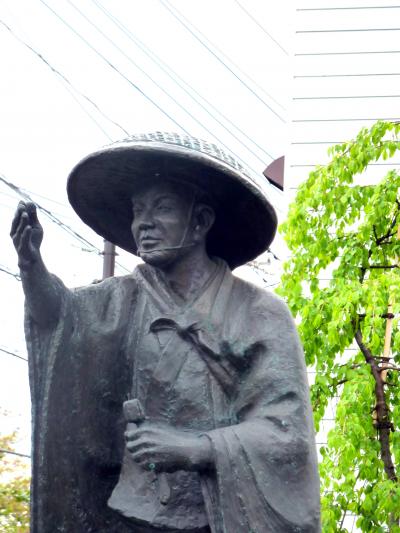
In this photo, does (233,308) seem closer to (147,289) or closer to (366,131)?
(147,289)

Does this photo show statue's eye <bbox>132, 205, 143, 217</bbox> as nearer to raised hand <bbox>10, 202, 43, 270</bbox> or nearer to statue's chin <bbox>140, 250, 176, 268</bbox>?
statue's chin <bbox>140, 250, 176, 268</bbox>

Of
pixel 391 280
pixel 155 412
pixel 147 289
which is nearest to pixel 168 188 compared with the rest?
pixel 147 289

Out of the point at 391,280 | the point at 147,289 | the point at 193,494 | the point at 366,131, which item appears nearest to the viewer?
the point at 193,494

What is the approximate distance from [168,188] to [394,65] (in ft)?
36.2

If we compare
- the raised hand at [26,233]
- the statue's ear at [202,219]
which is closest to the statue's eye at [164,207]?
the statue's ear at [202,219]

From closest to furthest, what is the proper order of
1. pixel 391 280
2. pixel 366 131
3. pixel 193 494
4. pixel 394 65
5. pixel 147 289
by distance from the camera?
pixel 193 494
pixel 147 289
pixel 391 280
pixel 366 131
pixel 394 65

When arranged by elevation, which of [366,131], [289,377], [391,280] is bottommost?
[289,377]

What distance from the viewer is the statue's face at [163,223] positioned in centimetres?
616

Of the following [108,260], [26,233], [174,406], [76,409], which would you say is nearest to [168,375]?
[174,406]

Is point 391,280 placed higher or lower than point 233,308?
higher

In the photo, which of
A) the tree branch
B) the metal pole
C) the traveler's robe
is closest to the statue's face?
the traveler's robe

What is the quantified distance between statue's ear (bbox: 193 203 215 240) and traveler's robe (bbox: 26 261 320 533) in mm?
193

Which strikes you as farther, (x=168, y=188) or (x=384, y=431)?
(x=384, y=431)

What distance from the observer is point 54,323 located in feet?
20.1
